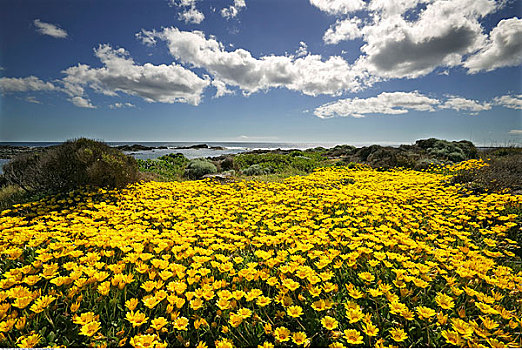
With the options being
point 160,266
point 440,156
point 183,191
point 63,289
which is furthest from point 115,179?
point 440,156

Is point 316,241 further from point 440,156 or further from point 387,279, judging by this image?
point 440,156

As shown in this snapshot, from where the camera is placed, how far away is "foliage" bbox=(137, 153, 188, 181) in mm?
11484

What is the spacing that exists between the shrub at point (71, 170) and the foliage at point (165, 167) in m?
3.72

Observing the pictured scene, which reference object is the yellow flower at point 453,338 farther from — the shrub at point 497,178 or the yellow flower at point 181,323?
the shrub at point 497,178

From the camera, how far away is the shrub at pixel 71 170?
628 centimetres

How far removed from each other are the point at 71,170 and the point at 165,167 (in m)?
6.81

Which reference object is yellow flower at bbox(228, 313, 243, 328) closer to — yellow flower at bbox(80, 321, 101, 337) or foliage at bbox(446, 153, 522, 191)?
yellow flower at bbox(80, 321, 101, 337)

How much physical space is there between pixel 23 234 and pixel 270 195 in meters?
4.24

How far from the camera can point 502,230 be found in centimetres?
356

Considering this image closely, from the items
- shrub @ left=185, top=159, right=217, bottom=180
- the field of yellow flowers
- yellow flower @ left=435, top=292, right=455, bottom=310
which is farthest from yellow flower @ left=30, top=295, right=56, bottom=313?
Result: shrub @ left=185, top=159, right=217, bottom=180

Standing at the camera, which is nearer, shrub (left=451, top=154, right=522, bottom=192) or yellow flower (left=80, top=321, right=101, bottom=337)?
yellow flower (left=80, top=321, right=101, bottom=337)

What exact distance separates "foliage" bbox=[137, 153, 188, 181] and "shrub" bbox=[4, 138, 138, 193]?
372 centimetres

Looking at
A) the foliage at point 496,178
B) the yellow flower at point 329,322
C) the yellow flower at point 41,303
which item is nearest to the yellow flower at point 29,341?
the yellow flower at point 41,303

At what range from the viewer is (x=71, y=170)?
6.36m
